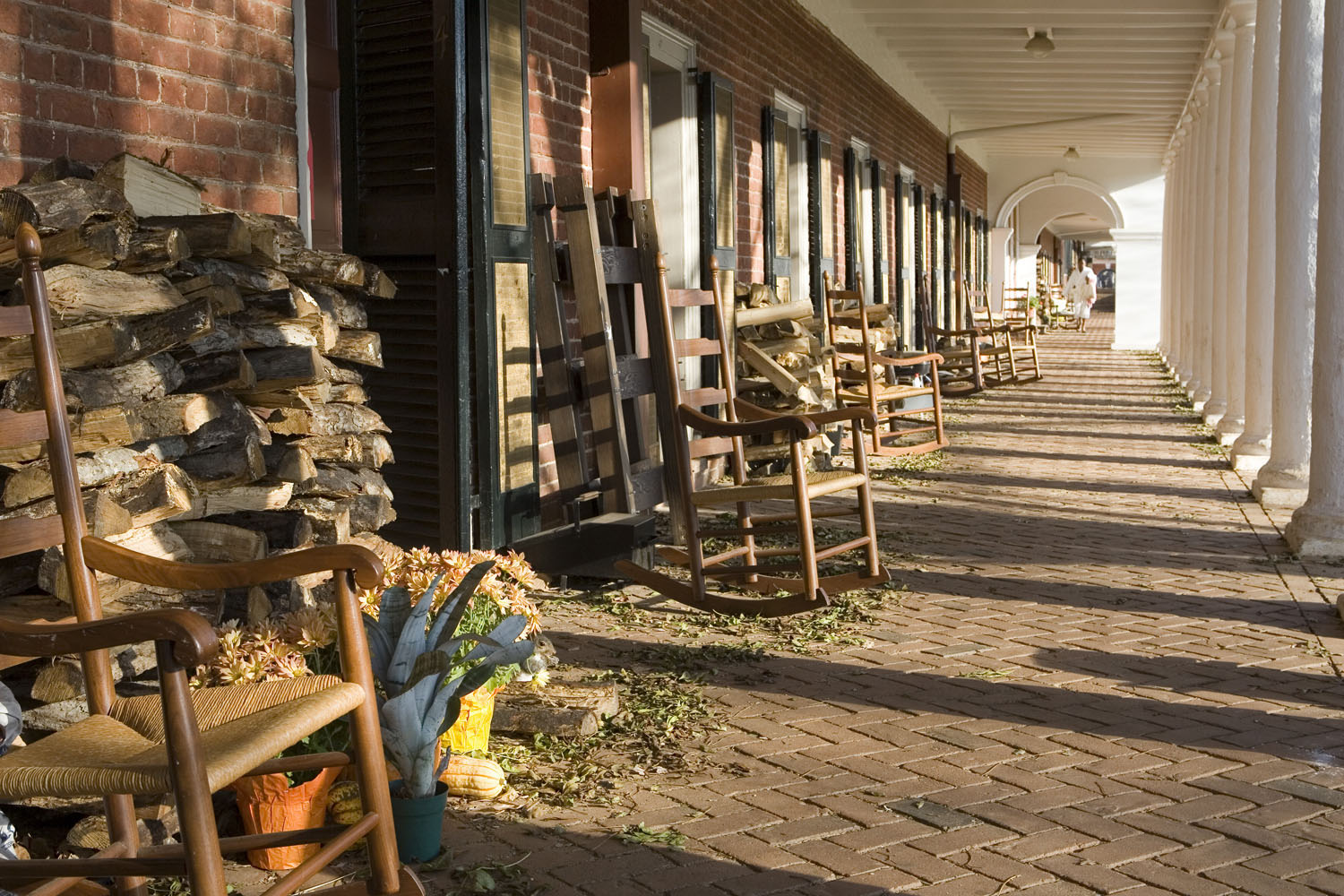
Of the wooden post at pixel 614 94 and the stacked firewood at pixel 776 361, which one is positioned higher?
the wooden post at pixel 614 94

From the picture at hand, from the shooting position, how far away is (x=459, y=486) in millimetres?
4824

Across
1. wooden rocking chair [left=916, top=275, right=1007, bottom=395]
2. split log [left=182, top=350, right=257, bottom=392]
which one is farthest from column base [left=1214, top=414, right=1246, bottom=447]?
split log [left=182, top=350, right=257, bottom=392]

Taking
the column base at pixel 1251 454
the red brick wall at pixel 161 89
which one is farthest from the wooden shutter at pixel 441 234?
the column base at pixel 1251 454

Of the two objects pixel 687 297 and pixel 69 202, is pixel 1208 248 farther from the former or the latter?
pixel 69 202

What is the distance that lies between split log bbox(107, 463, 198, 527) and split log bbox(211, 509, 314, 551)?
0.41 meters

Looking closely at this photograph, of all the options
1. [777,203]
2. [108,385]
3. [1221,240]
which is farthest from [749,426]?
[1221,240]

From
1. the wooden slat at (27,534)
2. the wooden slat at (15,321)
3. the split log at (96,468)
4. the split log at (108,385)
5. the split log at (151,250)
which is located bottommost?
the wooden slat at (27,534)

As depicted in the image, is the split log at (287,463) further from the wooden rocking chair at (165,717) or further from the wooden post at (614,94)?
the wooden post at (614,94)

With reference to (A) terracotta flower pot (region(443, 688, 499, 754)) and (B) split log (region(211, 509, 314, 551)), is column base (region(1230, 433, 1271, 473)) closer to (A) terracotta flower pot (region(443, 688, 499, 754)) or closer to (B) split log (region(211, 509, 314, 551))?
(A) terracotta flower pot (region(443, 688, 499, 754))

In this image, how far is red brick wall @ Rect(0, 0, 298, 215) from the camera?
3.08 metres

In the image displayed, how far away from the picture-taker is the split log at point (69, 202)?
2762 mm

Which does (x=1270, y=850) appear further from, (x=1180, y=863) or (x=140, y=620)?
(x=140, y=620)

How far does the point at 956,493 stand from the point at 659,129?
269cm

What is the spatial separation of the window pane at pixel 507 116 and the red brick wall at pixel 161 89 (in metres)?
1.01
